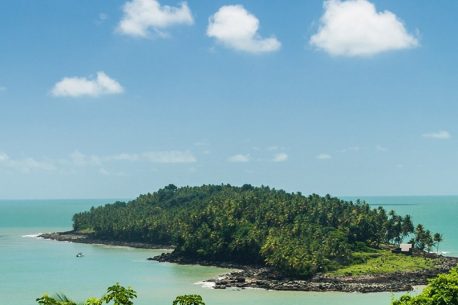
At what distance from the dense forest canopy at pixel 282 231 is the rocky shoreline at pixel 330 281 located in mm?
2467

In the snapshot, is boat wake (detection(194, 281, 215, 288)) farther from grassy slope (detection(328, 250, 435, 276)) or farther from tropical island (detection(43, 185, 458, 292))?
grassy slope (detection(328, 250, 435, 276))

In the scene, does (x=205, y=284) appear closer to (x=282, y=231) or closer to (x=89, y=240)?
(x=282, y=231)

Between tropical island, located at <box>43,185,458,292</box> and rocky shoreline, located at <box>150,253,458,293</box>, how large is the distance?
114 mm

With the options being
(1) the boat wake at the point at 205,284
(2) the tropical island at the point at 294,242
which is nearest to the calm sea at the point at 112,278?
(1) the boat wake at the point at 205,284

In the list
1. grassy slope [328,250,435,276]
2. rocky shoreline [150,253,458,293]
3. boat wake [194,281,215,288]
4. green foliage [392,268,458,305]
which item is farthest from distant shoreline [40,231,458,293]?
green foliage [392,268,458,305]

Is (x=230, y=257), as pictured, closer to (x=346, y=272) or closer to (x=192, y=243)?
(x=192, y=243)

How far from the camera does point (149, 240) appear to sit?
120 m

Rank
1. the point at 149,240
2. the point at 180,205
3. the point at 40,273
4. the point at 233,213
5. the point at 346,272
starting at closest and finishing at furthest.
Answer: the point at 346,272, the point at 40,273, the point at 233,213, the point at 149,240, the point at 180,205

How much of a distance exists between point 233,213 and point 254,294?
3661 centimetres

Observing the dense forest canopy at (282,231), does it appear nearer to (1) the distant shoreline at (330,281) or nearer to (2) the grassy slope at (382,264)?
(2) the grassy slope at (382,264)

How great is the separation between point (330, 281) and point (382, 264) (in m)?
12.2

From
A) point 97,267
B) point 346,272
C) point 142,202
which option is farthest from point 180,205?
point 346,272

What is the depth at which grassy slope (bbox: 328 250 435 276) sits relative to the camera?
76.1 m

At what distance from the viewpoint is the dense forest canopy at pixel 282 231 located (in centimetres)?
7975
